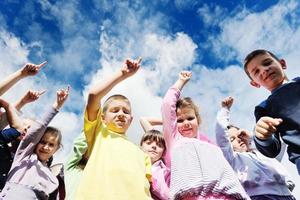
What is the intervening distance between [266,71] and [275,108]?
53 cm

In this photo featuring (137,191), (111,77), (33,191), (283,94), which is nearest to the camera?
(137,191)

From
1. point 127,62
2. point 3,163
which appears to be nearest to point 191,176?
point 127,62

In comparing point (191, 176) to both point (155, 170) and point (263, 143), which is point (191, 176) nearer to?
point (263, 143)

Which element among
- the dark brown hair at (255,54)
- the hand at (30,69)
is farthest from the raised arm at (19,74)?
the dark brown hair at (255,54)

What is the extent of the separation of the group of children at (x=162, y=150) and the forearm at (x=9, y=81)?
0.6 inches

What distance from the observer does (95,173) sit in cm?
312

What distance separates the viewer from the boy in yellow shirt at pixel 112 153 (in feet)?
9.64

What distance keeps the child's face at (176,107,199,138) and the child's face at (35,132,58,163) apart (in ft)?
6.68

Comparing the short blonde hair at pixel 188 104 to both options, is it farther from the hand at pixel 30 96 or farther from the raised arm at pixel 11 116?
the hand at pixel 30 96

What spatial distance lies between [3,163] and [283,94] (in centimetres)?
376

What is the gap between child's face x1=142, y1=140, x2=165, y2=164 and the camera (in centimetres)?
441

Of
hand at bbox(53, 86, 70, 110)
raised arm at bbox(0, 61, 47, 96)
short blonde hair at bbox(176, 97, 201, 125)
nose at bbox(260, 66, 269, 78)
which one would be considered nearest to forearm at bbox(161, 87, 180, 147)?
short blonde hair at bbox(176, 97, 201, 125)

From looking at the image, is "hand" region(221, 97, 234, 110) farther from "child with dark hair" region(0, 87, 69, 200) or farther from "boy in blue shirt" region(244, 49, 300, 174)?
"child with dark hair" region(0, 87, 69, 200)

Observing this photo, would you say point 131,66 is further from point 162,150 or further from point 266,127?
point 266,127
